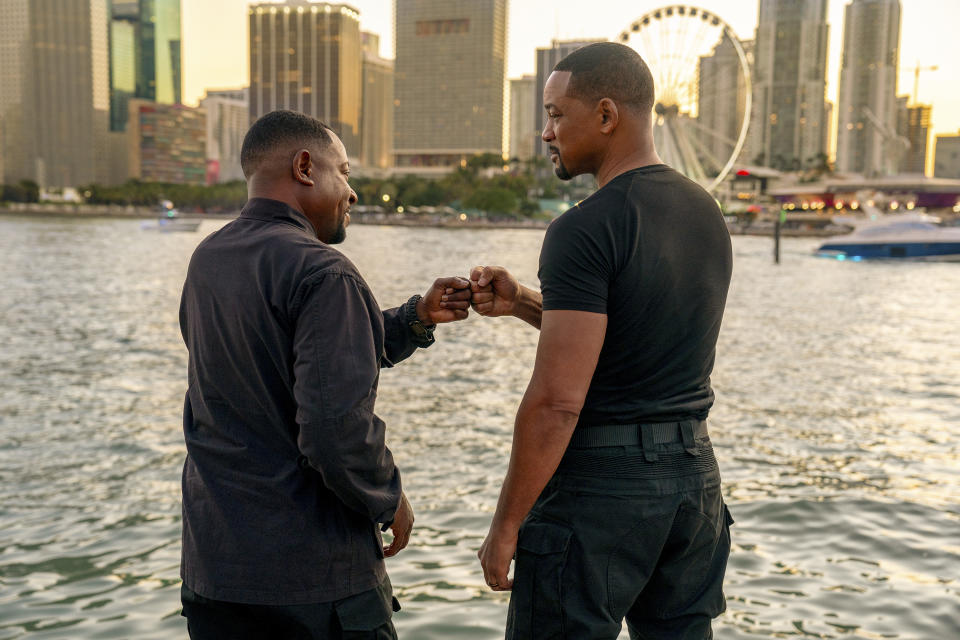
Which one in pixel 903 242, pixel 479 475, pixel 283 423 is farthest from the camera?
pixel 903 242

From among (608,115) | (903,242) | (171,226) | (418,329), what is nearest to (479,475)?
(418,329)

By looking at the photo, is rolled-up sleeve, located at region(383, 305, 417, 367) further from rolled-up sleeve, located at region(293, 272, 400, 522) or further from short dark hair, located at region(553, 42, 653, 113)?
short dark hair, located at region(553, 42, 653, 113)

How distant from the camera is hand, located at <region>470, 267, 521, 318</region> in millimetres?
3305

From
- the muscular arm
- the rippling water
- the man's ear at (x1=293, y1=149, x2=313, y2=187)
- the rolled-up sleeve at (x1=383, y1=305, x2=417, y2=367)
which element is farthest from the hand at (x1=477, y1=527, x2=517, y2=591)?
the rippling water

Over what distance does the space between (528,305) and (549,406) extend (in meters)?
0.81

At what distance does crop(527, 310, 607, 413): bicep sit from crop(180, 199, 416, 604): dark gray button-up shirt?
17.9 inches

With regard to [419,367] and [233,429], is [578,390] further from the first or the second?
[419,367]

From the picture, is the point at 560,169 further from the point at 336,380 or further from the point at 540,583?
the point at 540,583

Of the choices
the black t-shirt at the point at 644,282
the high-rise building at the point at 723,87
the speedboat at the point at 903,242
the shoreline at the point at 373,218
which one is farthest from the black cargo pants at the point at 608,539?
the shoreline at the point at 373,218

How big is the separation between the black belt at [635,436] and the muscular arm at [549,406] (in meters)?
0.10

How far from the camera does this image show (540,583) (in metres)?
2.63

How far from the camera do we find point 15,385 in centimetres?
1384

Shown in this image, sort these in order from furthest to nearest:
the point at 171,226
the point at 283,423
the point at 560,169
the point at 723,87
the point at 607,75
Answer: the point at 171,226, the point at 723,87, the point at 560,169, the point at 607,75, the point at 283,423

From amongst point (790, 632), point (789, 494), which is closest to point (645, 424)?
point (790, 632)
